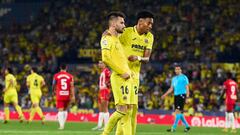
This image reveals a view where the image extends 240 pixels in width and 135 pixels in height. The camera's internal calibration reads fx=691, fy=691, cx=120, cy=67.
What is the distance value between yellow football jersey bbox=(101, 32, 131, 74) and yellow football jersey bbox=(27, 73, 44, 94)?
1607 centimetres

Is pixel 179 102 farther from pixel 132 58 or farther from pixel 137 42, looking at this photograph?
pixel 132 58

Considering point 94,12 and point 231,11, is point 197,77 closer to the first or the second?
point 231,11

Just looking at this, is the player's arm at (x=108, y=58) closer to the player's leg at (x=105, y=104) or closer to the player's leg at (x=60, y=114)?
the player's leg at (x=105, y=104)

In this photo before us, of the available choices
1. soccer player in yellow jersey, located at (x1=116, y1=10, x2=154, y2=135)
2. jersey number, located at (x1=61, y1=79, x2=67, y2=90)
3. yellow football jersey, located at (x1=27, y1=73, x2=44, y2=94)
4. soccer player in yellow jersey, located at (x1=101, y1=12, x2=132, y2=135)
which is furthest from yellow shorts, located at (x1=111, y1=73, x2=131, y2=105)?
yellow football jersey, located at (x1=27, y1=73, x2=44, y2=94)

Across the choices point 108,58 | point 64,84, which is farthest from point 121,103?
point 64,84

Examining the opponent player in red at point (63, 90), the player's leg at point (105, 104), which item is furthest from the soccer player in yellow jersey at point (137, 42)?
the opponent player in red at point (63, 90)

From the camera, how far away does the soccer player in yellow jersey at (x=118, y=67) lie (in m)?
13.7

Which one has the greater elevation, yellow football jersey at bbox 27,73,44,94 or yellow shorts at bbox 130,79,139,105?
yellow football jersey at bbox 27,73,44,94

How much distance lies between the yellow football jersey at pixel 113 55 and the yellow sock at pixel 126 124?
881 mm

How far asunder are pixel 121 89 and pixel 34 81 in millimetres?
16435

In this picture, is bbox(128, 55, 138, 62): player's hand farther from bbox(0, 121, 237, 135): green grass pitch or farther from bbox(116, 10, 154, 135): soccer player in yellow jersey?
bbox(0, 121, 237, 135): green grass pitch

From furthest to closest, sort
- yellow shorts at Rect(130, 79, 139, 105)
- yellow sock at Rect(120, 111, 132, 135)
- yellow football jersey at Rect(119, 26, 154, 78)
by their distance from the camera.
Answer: yellow football jersey at Rect(119, 26, 154, 78) → yellow shorts at Rect(130, 79, 139, 105) → yellow sock at Rect(120, 111, 132, 135)

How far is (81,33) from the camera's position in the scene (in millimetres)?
45188

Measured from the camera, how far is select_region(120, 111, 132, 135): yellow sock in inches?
532
